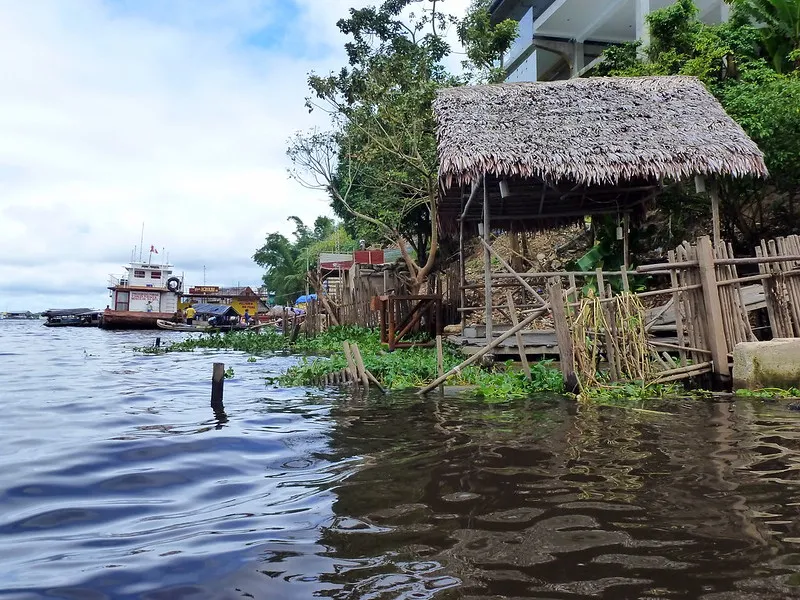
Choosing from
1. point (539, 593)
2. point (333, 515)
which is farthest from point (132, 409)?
point (539, 593)

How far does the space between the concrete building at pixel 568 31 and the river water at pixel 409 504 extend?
67.8 feet

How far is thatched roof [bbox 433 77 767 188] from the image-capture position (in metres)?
9.66

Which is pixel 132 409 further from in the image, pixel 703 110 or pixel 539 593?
pixel 703 110

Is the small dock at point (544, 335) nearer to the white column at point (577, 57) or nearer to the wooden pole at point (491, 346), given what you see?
the wooden pole at point (491, 346)

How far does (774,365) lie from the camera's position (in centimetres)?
665

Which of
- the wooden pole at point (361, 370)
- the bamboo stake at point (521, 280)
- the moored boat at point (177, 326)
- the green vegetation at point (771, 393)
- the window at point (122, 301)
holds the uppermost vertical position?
the window at point (122, 301)

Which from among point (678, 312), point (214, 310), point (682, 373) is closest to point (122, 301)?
point (214, 310)

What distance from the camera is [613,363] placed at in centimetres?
715

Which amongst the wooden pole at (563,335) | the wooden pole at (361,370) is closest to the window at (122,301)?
the wooden pole at (361,370)

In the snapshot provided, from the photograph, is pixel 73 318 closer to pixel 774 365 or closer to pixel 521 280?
pixel 521 280

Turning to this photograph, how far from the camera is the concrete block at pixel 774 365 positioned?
6645mm

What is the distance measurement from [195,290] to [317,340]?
116ft

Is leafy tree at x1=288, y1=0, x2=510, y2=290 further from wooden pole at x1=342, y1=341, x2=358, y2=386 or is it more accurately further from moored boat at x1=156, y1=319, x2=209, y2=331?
moored boat at x1=156, y1=319, x2=209, y2=331

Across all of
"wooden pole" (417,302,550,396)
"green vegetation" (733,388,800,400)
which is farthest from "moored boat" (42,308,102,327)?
"green vegetation" (733,388,800,400)
